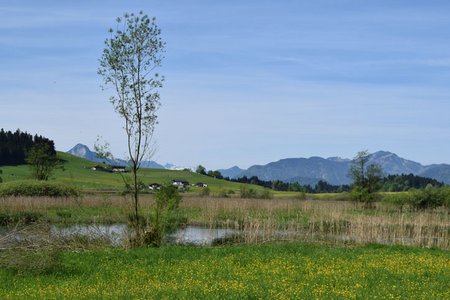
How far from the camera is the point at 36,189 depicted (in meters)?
55.4

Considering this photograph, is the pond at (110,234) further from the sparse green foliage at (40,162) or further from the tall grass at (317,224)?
the sparse green foliage at (40,162)

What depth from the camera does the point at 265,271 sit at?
62.0 feet

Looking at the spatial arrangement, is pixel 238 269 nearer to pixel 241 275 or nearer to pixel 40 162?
pixel 241 275

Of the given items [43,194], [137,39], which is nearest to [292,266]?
[137,39]

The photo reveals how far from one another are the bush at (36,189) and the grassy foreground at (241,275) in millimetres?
34261

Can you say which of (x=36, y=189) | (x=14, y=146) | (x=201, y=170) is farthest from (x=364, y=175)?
(x=201, y=170)

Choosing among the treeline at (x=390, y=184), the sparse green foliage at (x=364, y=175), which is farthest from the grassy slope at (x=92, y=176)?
the sparse green foliage at (x=364, y=175)

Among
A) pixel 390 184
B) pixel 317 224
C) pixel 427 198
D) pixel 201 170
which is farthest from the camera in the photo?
pixel 201 170

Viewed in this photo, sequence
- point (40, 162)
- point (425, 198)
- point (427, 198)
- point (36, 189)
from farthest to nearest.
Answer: point (40, 162) → point (427, 198) → point (425, 198) → point (36, 189)

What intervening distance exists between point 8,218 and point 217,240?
54.2 ft

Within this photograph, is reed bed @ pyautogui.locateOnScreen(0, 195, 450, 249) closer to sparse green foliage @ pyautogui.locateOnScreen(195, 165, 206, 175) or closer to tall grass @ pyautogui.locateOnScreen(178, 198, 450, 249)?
tall grass @ pyautogui.locateOnScreen(178, 198, 450, 249)

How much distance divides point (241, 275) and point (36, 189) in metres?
42.0

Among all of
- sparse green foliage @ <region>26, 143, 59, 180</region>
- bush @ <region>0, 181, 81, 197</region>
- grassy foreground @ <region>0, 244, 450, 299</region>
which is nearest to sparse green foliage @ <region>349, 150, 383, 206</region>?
bush @ <region>0, 181, 81, 197</region>

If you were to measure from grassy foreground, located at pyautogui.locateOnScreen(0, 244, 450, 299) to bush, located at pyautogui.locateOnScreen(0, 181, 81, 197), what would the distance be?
34261 mm
